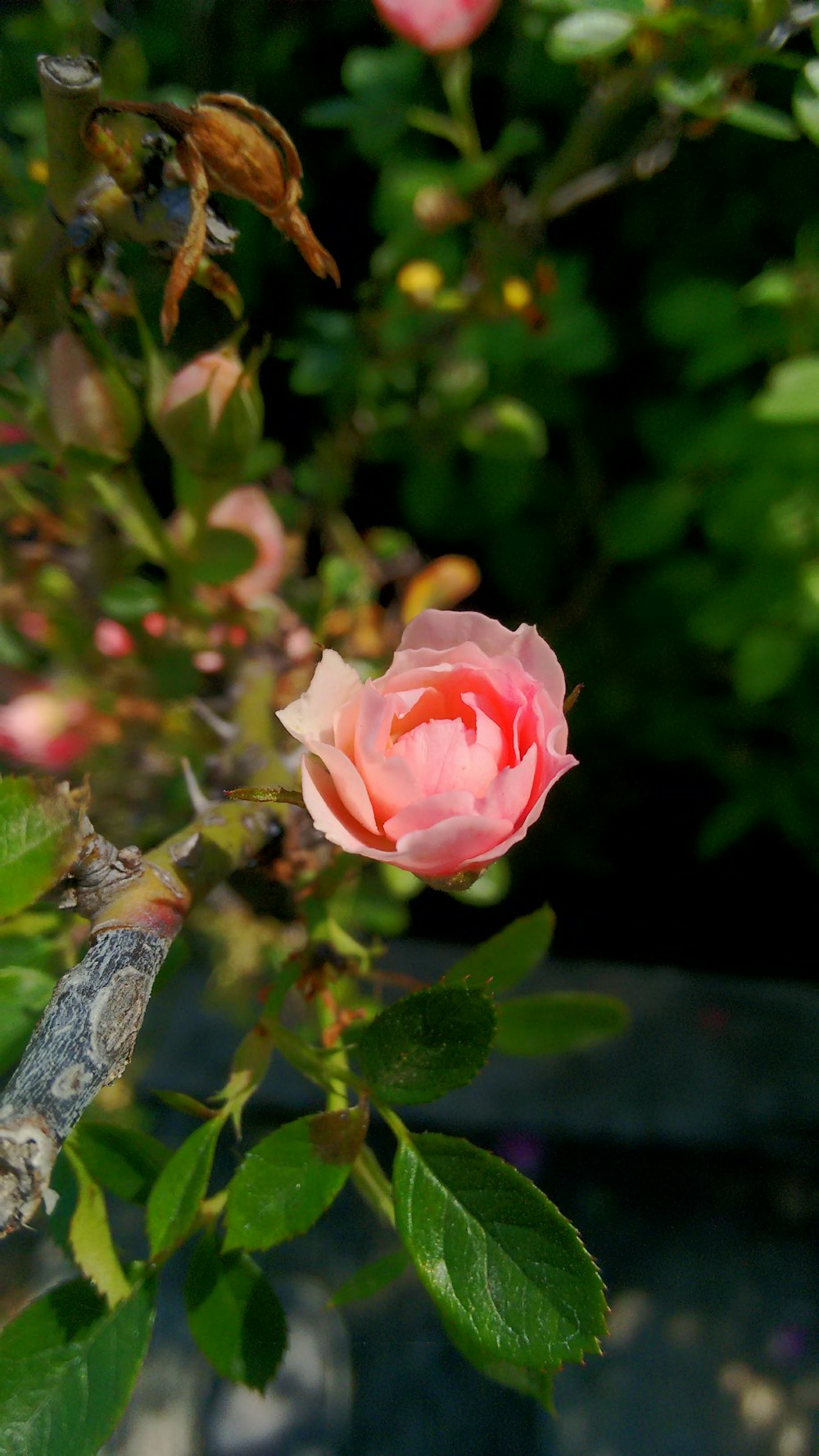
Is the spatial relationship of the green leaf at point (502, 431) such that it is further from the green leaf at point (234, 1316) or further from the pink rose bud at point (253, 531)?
the green leaf at point (234, 1316)

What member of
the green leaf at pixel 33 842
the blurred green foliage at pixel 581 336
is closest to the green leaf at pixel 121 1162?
the green leaf at pixel 33 842

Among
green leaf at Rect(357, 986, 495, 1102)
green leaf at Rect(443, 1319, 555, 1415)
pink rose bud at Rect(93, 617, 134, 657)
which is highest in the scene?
A: green leaf at Rect(357, 986, 495, 1102)

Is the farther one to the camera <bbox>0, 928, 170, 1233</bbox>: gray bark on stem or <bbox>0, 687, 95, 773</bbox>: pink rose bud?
<bbox>0, 687, 95, 773</bbox>: pink rose bud

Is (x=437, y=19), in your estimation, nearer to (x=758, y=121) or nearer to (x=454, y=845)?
(x=758, y=121)

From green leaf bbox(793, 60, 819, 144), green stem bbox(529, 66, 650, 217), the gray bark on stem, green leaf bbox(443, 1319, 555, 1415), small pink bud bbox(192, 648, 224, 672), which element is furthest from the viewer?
small pink bud bbox(192, 648, 224, 672)

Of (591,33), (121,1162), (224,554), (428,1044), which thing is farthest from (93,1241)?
(591,33)

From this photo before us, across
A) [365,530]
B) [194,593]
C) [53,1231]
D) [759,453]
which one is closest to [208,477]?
[194,593]

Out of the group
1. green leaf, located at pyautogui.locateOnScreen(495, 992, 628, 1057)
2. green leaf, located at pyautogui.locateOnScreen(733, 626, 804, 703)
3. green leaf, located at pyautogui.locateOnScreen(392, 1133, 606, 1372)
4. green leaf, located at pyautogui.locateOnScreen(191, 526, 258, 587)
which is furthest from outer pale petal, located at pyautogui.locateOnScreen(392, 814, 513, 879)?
green leaf, located at pyautogui.locateOnScreen(733, 626, 804, 703)

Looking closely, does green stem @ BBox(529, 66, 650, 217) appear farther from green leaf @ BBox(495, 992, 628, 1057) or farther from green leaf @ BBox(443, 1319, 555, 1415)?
green leaf @ BBox(443, 1319, 555, 1415)
